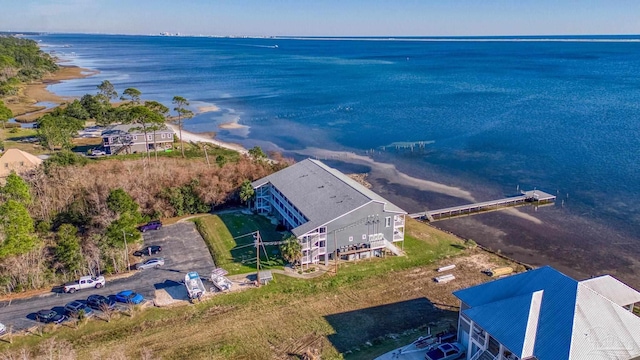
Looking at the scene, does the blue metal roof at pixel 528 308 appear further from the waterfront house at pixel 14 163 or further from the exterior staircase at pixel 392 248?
the waterfront house at pixel 14 163

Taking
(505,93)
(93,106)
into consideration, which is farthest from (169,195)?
(505,93)

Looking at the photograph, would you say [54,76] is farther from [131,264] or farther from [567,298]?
[567,298]

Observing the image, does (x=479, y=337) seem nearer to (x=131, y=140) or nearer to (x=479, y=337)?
(x=479, y=337)

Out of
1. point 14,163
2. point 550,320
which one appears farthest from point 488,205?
point 14,163

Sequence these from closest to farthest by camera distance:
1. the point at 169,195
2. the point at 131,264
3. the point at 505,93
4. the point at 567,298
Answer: the point at 567,298, the point at 131,264, the point at 169,195, the point at 505,93

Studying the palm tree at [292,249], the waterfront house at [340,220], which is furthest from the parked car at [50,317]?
the waterfront house at [340,220]

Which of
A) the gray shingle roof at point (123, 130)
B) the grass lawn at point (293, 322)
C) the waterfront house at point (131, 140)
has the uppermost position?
the gray shingle roof at point (123, 130)

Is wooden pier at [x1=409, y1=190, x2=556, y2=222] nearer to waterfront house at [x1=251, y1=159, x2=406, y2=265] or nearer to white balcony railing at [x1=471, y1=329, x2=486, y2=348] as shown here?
waterfront house at [x1=251, y1=159, x2=406, y2=265]
